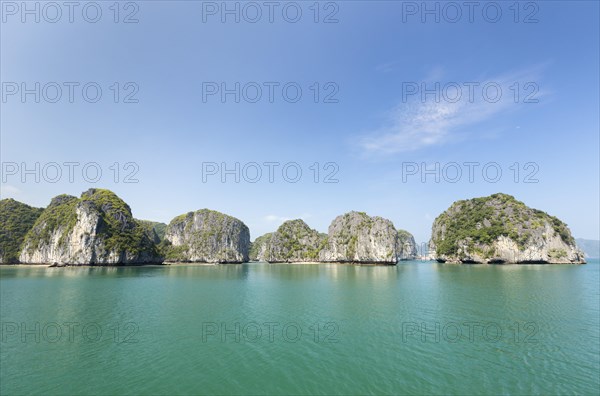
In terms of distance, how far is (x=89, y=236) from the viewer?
502 ft

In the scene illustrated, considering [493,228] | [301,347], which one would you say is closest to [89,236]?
[301,347]

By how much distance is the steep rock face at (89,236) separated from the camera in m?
154

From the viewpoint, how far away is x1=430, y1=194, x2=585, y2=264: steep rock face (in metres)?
148

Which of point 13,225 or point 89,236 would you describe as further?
point 13,225

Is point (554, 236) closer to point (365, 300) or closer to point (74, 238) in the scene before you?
point (365, 300)

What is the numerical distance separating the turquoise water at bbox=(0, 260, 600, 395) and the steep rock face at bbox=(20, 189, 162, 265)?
128 metres

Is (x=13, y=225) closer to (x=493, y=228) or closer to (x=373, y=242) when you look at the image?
(x=373, y=242)

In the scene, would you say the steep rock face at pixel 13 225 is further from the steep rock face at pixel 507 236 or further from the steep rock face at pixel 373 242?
the steep rock face at pixel 507 236

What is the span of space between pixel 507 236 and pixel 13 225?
294950 mm

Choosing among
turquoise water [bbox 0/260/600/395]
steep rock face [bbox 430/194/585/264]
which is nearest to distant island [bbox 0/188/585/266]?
steep rock face [bbox 430/194/585/264]

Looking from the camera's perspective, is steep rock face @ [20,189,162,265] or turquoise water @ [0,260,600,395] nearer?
turquoise water @ [0,260,600,395]

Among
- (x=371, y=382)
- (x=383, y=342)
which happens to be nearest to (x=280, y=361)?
(x=371, y=382)

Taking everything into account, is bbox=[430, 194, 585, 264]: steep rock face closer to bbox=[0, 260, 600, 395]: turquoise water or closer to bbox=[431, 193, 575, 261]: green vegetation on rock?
bbox=[431, 193, 575, 261]: green vegetation on rock

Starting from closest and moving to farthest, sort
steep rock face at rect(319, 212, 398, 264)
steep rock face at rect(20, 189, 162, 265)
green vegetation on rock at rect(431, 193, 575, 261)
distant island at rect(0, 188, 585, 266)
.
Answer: green vegetation on rock at rect(431, 193, 575, 261)
distant island at rect(0, 188, 585, 266)
steep rock face at rect(20, 189, 162, 265)
steep rock face at rect(319, 212, 398, 264)
